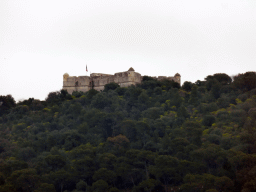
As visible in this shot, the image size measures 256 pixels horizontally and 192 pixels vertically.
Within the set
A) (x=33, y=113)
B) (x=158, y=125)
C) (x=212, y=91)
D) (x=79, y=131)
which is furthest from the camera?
(x=33, y=113)

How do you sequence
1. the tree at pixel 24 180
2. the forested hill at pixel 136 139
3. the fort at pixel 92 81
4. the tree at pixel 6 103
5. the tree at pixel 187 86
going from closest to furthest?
the tree at pixel 24 180 < the forested hill at pixel 136 139 < the tree at pixel 6 103 < the tree at pixel 187 86 < the fort at pixel 92 81

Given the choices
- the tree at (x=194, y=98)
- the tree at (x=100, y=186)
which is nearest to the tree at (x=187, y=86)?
the tree at (x=194, y=98)

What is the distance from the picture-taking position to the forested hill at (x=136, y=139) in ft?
107

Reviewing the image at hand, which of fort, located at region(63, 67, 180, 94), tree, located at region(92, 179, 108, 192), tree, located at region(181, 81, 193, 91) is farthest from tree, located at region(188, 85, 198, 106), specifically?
tree, located at region(92, 179, 108, 192)

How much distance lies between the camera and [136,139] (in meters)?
41.2

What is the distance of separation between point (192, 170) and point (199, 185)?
294 cm

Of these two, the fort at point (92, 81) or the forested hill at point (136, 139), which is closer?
the forested hill at point (136, 139)

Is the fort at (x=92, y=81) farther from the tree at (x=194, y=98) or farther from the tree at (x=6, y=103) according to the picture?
the tree at (x=194, y=98)

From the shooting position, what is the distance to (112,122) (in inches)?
1800

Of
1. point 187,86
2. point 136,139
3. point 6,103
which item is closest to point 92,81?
point 6,103

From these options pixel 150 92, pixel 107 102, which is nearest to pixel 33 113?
pixel 107 102

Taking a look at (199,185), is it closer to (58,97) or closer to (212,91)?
(212,91)

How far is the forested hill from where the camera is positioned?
32656 millimetres

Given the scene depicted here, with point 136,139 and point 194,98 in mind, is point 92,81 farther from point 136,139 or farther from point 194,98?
point 136,139
